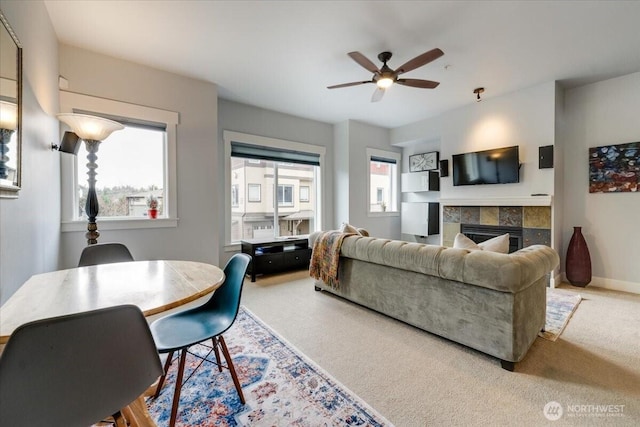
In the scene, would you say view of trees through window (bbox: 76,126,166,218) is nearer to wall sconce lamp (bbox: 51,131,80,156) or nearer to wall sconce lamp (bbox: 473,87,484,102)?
wall sconce lamp (bbox: 51,131,80,156)

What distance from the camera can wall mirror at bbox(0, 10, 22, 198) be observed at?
1345mm

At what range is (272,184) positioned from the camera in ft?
16.4

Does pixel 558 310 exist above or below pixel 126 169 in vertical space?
below

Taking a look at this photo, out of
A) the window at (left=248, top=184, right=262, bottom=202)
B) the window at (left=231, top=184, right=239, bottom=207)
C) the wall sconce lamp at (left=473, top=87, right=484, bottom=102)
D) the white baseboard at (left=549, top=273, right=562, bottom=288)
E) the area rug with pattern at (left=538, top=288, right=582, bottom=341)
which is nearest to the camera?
the area rug with pattern at (left=538, top=288, right=582, bottom=341)

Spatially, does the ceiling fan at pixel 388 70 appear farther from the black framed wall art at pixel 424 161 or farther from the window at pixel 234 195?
the black framed wall art at pixel 424 161

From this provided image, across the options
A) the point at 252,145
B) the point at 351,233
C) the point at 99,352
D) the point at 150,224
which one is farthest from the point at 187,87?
the point at 99,352

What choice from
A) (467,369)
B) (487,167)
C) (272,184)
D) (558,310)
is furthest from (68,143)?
(487,167)

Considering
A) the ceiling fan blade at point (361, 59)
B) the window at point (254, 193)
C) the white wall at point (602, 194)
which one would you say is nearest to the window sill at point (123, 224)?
the window at point (254, 193)

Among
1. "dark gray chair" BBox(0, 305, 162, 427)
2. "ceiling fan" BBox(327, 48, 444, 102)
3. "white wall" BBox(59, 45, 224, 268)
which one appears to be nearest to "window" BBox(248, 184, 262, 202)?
"white wall" BBox(59, 45, 224, 268)

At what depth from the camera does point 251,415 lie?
1533 millimetres

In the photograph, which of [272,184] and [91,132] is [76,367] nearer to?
[91,132]

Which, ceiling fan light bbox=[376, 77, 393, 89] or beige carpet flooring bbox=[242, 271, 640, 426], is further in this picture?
ceiling fan light bbox=[376, 77, 393, 89]

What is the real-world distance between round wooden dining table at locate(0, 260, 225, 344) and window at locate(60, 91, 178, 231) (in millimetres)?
1750

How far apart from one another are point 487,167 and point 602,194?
4.55 ft
